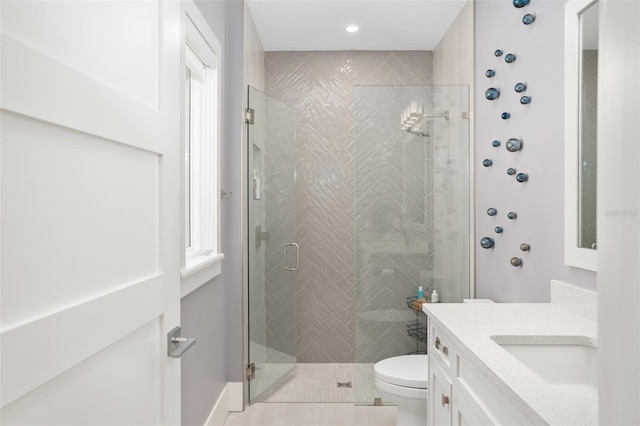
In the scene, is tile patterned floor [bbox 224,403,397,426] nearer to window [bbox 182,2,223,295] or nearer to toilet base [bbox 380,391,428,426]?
toilet base [bbox 380,391,428,426]

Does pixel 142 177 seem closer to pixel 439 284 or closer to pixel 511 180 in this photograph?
pixel 511 180

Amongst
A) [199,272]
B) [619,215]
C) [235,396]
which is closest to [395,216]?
[199,272]

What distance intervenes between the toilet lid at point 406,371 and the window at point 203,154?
1.08 meters

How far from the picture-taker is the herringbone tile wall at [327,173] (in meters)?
3.39

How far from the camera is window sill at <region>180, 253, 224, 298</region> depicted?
168 centimetres

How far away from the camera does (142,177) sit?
933 mm

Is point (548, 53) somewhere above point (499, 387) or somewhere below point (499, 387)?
above

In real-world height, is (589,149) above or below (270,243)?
above

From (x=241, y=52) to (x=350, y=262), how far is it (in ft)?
5.99

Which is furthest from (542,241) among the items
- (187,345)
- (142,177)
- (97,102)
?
(97,102)

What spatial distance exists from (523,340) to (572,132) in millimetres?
865

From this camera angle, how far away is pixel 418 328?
8.86ft

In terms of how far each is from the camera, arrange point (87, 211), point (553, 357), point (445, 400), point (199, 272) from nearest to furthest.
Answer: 1. point (87, 211)
2. point (553, 357)
3. point (445, 400)
4. point (199, 272)

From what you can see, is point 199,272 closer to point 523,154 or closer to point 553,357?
point 553,357
